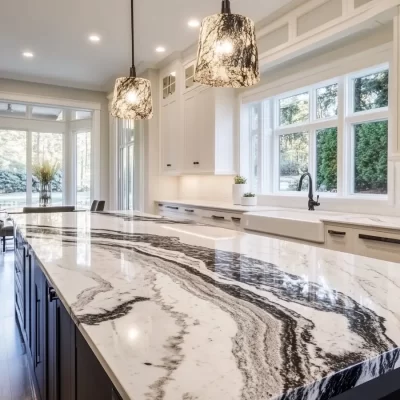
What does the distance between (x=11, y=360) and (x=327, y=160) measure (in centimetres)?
327

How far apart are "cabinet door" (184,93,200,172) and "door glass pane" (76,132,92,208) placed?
3111 millimetres

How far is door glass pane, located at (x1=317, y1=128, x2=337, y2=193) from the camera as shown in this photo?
12.2ft

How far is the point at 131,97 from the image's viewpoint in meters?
2.43

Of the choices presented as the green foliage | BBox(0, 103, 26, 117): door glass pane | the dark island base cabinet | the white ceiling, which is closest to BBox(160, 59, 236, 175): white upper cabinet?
the green foliage

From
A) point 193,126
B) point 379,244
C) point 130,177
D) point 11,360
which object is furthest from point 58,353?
point 130,177

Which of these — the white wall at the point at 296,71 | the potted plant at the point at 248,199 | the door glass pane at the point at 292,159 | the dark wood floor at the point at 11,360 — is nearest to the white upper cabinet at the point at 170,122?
the white wall at the point at 296,71

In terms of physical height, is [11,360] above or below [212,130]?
below

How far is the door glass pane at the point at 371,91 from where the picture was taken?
3.24m

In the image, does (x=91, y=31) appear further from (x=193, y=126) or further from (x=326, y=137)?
(x=326, y=137)

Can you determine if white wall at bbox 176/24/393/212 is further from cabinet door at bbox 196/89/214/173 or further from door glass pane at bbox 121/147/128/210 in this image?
door glass pane at bbox 121/147/128/210

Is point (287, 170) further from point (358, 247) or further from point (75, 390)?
point (75, 390)

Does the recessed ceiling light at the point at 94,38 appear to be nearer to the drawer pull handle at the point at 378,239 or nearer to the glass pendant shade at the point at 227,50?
the glass pendant shade at the point at 227,50

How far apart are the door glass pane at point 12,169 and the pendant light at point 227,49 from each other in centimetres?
664

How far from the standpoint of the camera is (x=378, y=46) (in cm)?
307
